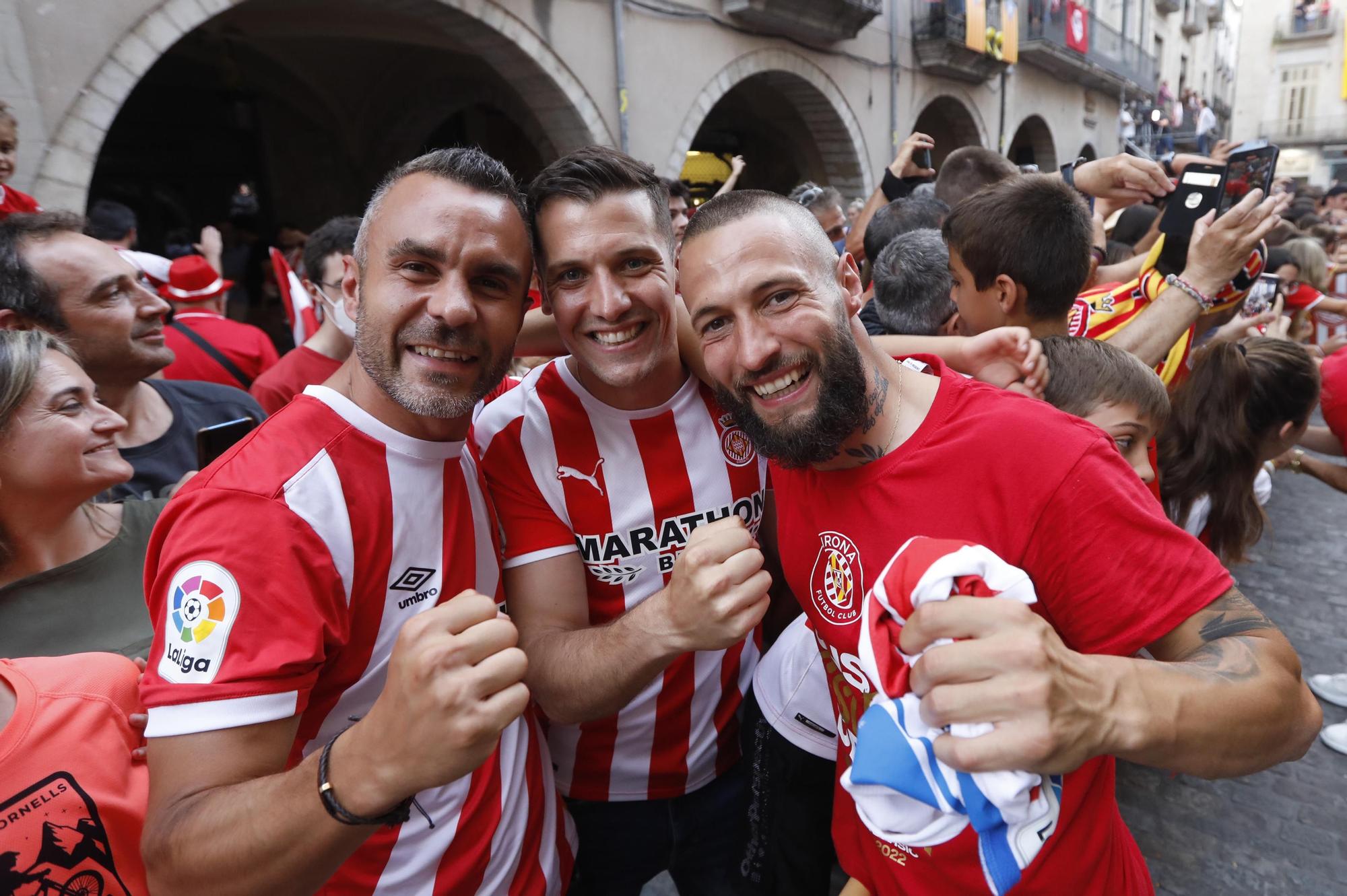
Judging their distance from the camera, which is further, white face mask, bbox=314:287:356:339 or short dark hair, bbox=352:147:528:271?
white face mask, bbox=314:287:356:339

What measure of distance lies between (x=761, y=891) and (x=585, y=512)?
4.38 feet

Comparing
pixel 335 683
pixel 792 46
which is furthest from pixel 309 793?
pixel 792 46

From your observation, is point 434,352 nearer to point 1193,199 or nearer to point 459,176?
point 459,176

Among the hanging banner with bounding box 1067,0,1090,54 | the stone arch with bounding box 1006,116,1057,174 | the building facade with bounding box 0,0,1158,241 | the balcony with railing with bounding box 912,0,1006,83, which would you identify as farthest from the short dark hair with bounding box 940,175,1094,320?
the hanging banner with bounding box 1067,0,1090,54

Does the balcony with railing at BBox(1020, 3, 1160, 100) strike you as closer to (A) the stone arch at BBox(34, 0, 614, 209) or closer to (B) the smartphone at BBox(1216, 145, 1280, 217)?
(A) the stone arch at BBox(34, 0, 614, 209)

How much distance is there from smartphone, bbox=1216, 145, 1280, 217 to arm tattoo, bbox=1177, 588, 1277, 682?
2618 millimetres

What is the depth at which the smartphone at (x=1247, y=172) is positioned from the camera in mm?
3088

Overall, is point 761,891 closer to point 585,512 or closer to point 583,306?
point 585,512

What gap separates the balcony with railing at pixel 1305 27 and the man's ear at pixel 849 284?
2117 inches

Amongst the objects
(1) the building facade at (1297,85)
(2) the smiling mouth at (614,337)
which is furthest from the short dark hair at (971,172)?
(1) the building facade at (1297,85)

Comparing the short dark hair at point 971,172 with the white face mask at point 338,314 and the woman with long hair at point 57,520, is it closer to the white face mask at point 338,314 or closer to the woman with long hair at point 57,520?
the white face mask at point 338,314

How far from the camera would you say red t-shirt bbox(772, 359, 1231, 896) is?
1.25 meters

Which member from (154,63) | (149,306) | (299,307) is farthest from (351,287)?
(154,63)

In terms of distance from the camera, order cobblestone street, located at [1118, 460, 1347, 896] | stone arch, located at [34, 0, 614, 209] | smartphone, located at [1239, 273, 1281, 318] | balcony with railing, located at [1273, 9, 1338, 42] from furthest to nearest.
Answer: balcony with railing, located at [1273, 9, 1338, 42], stone arch, located at [34, 0, 614, 209], smartphone, located at [1239, 273, 1281, 318], cobblestone street, located at [1118, 460, 1347, 896]
